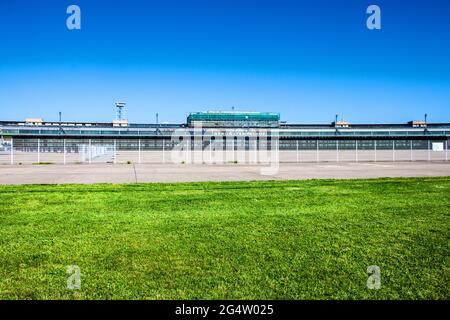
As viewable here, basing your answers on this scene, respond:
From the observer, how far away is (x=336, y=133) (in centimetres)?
6353

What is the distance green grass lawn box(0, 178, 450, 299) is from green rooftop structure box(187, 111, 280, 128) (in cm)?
11813

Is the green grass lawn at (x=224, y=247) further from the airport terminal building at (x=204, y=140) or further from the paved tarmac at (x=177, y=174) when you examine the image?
the airport terminal building at (x=204, y=140)

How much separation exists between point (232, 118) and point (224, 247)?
12759 centimetres

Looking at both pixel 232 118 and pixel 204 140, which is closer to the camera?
pixel 204 140

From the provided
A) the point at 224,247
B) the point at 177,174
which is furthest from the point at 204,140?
the point at 224,247

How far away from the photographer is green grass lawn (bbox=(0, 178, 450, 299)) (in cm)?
359

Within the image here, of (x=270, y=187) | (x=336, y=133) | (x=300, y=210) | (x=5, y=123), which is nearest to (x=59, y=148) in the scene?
(x=5, y=123)

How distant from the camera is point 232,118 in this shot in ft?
431

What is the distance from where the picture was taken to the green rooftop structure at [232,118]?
127 meters

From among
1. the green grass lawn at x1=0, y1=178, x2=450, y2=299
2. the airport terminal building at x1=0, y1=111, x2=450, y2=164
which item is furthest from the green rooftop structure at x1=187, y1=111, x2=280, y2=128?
the green grass lawn at x1=0, y1=178, x2=450, y2=299

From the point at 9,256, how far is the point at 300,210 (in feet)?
18.1

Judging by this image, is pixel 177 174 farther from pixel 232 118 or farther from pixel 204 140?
pixel 232 118

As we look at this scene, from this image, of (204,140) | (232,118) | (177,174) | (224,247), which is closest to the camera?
(224,247)

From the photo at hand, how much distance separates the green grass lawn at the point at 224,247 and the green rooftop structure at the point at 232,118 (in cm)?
11813
